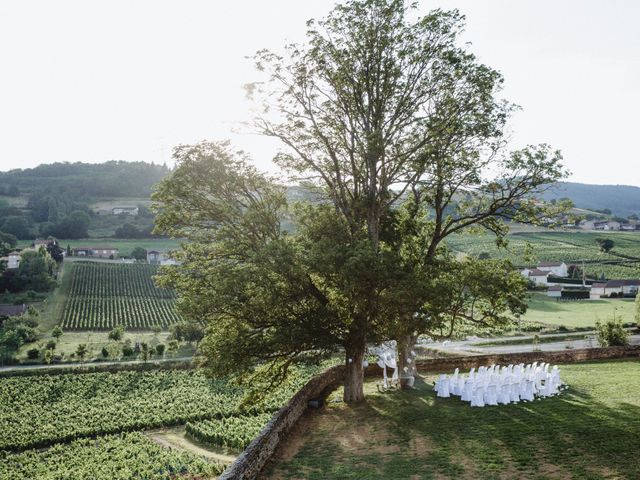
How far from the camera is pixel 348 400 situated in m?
23.3

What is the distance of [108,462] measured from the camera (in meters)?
26.3

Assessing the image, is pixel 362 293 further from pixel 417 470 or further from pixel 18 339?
pixel 18 339

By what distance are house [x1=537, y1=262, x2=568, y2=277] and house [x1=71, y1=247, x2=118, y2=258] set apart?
281ft

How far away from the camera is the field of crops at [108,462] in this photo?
23.2 meters

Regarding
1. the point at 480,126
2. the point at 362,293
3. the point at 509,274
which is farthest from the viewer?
the point at 509,274

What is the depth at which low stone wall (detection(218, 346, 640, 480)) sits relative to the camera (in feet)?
48.2

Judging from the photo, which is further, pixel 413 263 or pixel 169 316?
pixel 169 316

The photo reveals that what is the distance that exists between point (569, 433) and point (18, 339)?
54.1 meters

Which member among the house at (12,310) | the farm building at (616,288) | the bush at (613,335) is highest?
the bush at (613,335)

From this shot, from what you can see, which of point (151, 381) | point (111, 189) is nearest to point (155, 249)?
point (111, 189)

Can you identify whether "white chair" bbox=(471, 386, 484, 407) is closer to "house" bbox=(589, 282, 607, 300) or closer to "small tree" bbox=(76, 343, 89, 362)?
"small tree" bbox=(76, 343, 89, 362)

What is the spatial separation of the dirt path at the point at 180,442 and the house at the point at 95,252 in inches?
3740

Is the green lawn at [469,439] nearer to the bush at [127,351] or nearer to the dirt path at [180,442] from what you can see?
the dirt path at [180,442]

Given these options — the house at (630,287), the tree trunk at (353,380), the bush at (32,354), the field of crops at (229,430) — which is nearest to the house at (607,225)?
the house at (630,287)
